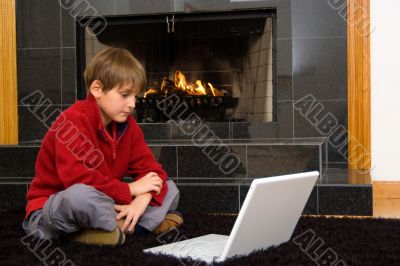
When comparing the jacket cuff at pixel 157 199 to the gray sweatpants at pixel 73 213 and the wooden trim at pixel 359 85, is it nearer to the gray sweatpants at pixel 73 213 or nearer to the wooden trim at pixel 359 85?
the gray sweatpants at pixel 73 213

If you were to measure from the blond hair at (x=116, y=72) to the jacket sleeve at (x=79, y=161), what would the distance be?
0.45ft

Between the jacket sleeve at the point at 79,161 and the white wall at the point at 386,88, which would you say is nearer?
the jacket sleeve at the point at 79,161

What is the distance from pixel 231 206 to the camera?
2.31 meters

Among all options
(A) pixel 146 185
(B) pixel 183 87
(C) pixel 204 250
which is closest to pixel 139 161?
(A) pixel 146 185

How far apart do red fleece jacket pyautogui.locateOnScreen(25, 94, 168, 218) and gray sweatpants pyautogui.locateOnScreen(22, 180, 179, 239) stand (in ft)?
0.13

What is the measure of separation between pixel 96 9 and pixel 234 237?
2.17 meters

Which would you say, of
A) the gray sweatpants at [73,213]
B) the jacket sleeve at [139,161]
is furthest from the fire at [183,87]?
the gray sweatpants at [73,213]

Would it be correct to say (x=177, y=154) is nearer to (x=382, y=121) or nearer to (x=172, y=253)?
(x=382, y=121)

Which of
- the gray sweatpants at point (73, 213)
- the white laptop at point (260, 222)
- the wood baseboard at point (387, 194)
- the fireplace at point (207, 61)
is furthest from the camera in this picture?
the fireplace at point (207, 61)

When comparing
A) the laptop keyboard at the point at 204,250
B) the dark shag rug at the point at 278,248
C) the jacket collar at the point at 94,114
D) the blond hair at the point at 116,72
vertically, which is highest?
the blond hair at the point at 116,72

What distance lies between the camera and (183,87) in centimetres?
316

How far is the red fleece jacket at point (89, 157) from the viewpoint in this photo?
156 centimetres

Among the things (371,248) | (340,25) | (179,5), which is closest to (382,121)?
(340,25)

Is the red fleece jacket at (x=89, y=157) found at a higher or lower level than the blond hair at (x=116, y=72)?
lower
